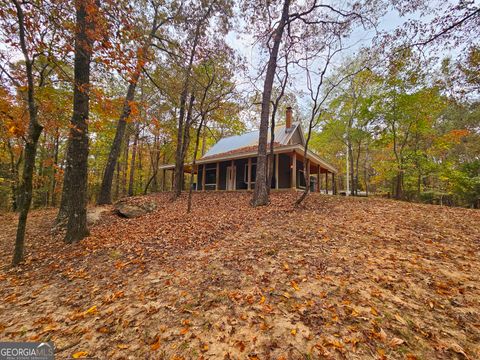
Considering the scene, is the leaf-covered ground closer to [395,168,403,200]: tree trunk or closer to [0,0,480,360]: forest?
[0,0,480,360]: forest

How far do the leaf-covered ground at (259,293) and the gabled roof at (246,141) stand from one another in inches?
378

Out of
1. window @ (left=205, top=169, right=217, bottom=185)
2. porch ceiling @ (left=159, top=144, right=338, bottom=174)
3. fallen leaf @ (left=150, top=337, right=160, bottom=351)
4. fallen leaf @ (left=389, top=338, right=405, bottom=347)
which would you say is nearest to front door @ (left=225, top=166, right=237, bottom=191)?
porch ceiling @ (left=159, top=144, right=338, bottom=174)

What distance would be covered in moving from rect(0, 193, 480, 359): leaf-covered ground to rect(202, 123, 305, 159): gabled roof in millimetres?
9607

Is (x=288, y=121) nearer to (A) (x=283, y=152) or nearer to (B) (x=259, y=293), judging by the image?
(A) (x=283, y=152)

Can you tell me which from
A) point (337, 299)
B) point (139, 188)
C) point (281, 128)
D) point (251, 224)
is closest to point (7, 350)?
point (337, 299)


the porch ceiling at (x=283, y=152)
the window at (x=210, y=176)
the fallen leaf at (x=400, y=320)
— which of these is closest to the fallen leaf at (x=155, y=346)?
the fallen leaf at (x=400, y=320)

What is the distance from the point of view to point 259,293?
9.71ft

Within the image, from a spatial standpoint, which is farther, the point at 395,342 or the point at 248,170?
the point at 248,170

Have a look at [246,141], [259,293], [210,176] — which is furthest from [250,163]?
[259,293]

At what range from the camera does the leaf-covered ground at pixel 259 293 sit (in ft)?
7.06

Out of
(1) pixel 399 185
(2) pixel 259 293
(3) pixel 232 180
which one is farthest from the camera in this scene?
(3) pixel 232 180

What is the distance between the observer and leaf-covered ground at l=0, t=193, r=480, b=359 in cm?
215

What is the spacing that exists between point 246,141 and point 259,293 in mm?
14596

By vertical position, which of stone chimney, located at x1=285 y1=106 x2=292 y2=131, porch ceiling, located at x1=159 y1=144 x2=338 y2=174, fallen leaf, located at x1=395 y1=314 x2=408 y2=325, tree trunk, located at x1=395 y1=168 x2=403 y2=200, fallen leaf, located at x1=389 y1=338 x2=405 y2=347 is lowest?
fallen leaf, located at x1=389 y1=338 x2=405 y2=347
